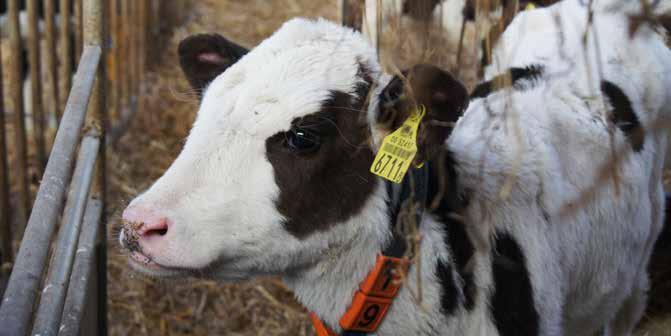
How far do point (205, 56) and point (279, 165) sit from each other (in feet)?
2.13

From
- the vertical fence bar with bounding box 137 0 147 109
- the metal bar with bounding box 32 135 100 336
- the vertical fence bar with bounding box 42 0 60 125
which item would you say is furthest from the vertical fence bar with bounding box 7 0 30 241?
the vertical fence bar with bounding box 137 0 147 109

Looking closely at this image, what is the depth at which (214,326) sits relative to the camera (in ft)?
14.2

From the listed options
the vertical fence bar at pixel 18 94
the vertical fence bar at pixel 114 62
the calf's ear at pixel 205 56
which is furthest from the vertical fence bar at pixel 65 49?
the calf's ear at pixel 205 56

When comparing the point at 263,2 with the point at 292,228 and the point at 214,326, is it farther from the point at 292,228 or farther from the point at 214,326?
the point at 292,228

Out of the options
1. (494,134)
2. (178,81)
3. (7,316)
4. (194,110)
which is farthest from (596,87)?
(178,81)

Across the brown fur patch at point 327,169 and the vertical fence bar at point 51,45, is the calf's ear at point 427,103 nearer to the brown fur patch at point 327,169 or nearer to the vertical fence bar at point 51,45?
the brown fur patch at point 327,169

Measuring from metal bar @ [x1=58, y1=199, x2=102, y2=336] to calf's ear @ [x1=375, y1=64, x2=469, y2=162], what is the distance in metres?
1.01

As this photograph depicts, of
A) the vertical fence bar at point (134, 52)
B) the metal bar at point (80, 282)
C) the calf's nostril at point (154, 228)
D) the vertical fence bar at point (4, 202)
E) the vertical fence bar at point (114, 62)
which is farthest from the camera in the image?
the vertical fence bar at point (134, 52)

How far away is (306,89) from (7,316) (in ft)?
3.43

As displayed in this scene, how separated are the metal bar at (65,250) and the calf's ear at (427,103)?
0.92 m

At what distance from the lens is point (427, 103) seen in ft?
7.50

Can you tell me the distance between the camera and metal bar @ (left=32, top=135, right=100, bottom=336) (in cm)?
191

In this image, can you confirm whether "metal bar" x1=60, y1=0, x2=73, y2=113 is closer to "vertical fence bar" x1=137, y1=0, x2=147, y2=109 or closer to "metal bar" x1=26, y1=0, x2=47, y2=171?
"metal bar" x1=26, y1=0, x2=47, y2=171

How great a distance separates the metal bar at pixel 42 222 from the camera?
5.37 ft
